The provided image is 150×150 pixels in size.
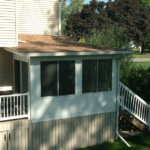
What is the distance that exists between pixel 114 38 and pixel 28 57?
11.5 metres

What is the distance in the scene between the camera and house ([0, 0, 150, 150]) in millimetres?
8609

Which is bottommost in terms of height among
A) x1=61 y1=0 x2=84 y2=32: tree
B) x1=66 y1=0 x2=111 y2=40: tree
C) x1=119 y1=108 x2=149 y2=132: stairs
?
x1=119 y1=108 x2=149 y2=132: stairs

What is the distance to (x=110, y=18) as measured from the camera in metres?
46.2

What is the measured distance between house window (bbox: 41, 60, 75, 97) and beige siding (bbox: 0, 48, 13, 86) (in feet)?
10.8

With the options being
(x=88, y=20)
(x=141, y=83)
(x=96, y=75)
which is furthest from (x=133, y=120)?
(x=88, y=20)

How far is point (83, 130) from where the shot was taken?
986cm

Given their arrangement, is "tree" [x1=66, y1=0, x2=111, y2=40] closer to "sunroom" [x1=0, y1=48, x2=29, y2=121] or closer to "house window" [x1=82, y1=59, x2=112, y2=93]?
"sunroom" [x1=0, y1=48, x2=29, y2=121]

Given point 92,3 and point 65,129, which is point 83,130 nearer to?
point 65,129

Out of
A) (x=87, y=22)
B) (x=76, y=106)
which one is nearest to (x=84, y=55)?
(x=76, y=106)

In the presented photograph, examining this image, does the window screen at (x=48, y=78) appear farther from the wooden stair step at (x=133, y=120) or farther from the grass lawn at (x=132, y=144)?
the wooden stair step at (x=133, y=120)

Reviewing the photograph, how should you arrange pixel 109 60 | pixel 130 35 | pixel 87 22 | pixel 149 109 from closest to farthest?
pixel 109 60
pixel 149 109
pixel 87 22
pixel 130 35

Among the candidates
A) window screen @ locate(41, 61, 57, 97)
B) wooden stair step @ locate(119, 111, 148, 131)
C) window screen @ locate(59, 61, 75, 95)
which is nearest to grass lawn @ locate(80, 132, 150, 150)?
wooden stair step @ locate(119, 111, 148, 131)

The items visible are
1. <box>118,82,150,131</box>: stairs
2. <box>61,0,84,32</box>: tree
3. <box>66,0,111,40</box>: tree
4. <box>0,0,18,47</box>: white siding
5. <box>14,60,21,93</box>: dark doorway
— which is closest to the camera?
<box>0,0,18,47</box>: white siding

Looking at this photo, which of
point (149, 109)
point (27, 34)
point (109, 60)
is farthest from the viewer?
point (27, 34)
